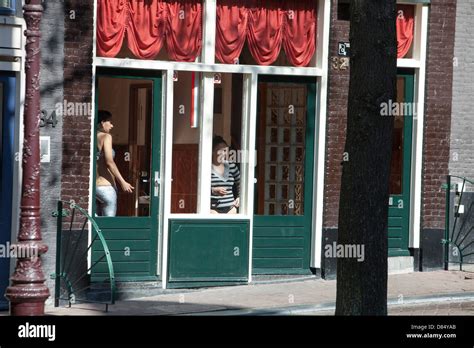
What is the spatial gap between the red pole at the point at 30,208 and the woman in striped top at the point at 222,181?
421 cm

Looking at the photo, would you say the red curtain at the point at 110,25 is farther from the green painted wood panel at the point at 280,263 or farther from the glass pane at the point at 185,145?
the green painted wood panel at the point at 280,263

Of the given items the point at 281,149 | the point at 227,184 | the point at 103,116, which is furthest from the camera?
the point at 281,149

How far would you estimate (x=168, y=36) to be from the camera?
51.6ft

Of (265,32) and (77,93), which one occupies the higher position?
(265,32)

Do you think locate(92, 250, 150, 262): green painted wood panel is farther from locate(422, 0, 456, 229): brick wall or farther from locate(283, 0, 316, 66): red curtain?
locate(422, 0, 456, 229): brick wall

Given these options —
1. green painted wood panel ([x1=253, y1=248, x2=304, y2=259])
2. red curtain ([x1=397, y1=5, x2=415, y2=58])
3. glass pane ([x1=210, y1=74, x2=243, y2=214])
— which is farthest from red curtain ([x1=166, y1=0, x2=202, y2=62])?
red curtain ([x1=397, y1=5, x2=415, y2=58])

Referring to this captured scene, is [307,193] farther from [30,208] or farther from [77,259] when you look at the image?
[30,208]

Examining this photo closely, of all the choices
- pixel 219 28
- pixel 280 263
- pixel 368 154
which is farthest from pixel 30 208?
pixel 280 263

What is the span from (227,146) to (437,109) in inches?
136

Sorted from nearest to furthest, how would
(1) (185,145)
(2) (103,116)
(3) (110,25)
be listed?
(3) (110,25) < (2) (103,116) < (1) (185,145)

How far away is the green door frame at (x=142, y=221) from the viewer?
50.5ft

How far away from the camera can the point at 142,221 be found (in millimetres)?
15594
